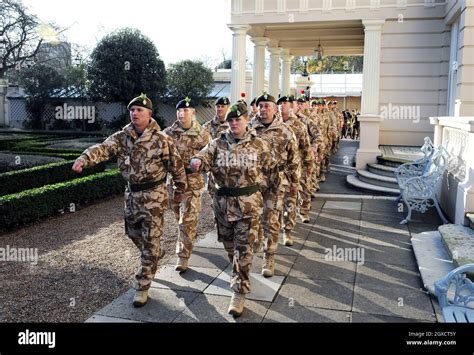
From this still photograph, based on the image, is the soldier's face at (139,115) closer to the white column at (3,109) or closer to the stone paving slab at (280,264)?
the stone paving slab at (280,264)

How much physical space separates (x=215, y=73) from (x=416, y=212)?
29.0 metres

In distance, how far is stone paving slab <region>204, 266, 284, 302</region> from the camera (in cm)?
550

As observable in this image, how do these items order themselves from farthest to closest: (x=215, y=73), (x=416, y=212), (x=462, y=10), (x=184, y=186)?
(x=215, y=73) → (x=462, y=10) → (x=416, y=212) → (x=184, y=186)

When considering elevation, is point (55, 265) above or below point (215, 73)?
below

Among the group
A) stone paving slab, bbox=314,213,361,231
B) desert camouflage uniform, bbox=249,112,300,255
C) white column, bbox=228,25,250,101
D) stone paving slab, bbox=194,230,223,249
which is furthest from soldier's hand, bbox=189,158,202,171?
white column, bbox=228,25,250,101

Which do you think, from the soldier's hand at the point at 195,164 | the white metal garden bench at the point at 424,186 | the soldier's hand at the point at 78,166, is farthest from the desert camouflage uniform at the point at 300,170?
the soldier's hand at the point at 78,166

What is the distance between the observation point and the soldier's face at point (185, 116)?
6.74m

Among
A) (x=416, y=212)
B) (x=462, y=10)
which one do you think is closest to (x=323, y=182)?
(x=416, y=212)

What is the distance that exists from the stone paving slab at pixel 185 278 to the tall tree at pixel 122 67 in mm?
22632

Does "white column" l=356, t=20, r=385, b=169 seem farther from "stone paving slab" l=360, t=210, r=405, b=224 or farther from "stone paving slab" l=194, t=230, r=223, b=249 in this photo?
"stone paving slab" l=194, t=230, r=223, b=249

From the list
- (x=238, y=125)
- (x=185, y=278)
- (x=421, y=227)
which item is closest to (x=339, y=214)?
(x=421, y=227)

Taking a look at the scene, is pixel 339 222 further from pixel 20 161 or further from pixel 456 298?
pixel 20 161

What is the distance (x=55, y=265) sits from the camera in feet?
22.0
